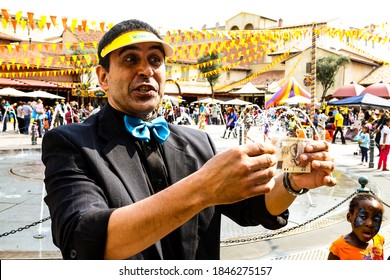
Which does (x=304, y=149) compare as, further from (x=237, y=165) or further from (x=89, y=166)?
(x=89, y=166)

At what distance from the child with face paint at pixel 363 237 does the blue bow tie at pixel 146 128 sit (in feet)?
5.54

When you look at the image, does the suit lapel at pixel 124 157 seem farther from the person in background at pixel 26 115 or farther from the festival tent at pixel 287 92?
the festival tent at pixel 287 92

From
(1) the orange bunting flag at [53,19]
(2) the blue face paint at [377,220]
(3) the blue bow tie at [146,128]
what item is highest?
(1) the orange bunting flag at [53,19]

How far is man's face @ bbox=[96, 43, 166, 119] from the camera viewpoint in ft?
4.54

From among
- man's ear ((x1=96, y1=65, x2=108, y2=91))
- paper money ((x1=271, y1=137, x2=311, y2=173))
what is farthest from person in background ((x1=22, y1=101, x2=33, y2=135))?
paper money ((x1=271, y1=137, x2=311, y2=173))

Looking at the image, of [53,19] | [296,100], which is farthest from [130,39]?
[296,100]

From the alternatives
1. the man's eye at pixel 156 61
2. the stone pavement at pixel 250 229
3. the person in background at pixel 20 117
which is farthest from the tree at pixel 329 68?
the man's eye at pixel 156 61

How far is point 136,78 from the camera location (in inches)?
54.9

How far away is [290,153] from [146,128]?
0.52 metres

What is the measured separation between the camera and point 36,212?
218 inches

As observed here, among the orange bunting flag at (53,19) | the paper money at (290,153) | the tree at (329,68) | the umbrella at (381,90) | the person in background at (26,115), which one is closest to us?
the paper money at (290,153)

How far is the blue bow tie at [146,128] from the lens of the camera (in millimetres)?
1386

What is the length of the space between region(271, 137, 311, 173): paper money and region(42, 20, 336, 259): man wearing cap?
2cm

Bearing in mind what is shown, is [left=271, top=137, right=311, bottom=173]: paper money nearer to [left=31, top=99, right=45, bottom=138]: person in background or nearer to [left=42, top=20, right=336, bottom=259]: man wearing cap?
[left=42, top=20, right=336, bottom=259]: man wearing cap
